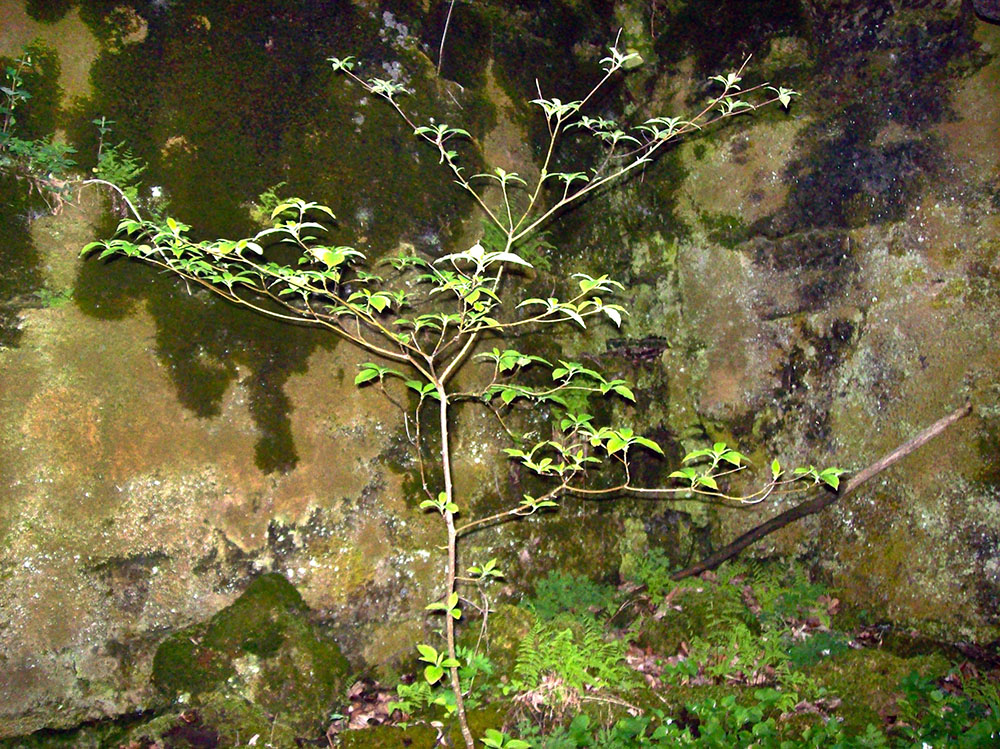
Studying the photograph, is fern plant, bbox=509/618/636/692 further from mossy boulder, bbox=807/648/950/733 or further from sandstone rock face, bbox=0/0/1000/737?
mossy boulder, bbox=807/648/950/733

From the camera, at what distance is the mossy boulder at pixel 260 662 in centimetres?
304

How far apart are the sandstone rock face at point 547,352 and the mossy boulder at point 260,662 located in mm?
81

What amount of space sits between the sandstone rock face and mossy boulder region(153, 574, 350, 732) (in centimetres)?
8

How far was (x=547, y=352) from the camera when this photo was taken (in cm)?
421

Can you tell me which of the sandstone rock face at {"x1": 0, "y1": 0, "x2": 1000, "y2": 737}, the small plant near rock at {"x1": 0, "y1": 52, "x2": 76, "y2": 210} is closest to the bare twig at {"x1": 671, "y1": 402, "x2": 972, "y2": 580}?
the sandstone rock face at {"x1": 0, "y1": 0, "x2": 1000, "y2": 737}

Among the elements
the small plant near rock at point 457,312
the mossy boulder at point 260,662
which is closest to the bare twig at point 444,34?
the small plant near rock at point 457,312

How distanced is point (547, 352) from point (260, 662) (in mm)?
2436

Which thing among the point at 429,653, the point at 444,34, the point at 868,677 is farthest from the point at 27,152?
the point at 868,677

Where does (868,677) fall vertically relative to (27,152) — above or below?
below

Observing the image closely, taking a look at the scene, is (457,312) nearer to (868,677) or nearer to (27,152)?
(27,152)

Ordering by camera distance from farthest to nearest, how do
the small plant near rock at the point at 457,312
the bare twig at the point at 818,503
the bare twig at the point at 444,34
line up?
the bare twig at the point at 444,34, the bare twig at the point at 818,503, the small plant near rock at the point at 457,312

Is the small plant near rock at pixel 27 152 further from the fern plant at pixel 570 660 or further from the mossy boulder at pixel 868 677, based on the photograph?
the mossy boulder at pixel 868 677

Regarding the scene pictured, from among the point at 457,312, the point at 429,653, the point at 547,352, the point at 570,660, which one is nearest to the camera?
the point at 429,653

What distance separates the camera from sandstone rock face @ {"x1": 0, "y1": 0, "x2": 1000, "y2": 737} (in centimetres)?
298
